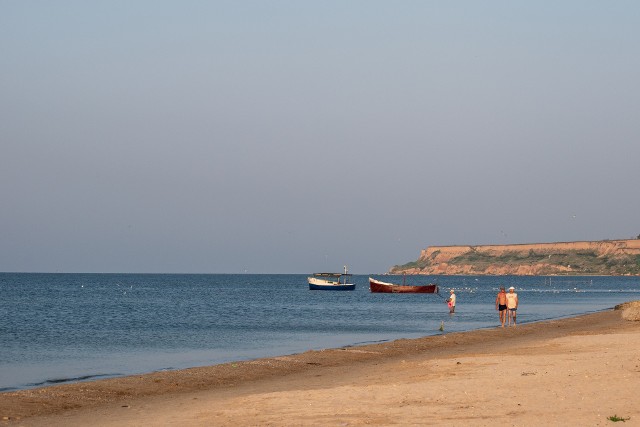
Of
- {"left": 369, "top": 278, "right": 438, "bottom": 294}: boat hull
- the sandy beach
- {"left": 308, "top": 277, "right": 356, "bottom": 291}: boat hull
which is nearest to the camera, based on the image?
the sandy beach

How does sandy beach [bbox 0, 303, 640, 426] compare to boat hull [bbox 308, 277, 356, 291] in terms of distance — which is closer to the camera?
sandy beach [bbox 0, 303, 640, 426]

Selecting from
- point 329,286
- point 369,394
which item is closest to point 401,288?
point 329,286

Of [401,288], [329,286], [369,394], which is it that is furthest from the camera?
[329,286]

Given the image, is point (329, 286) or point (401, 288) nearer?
point (401, 288)

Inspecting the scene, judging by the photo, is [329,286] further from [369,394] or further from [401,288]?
[369,394]

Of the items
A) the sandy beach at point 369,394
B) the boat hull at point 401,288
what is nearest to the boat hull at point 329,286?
the boat hull at point 401,288

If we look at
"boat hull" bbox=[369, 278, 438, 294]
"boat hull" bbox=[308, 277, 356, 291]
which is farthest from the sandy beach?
"boat hull" bbox=[308, 277, 356, 291]

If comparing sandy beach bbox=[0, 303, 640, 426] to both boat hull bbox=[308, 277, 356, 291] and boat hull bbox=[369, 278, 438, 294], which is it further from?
boat hull bbox=[308, 277, 356, 291]

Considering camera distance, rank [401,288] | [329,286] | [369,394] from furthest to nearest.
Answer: [329,286] < [401,288] < [369,394]

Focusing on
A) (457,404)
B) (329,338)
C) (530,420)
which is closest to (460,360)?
(457,404)

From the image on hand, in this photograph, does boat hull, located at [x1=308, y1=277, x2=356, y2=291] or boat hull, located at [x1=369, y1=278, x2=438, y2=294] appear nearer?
boat hull, located at [x1=369, y1=278, x2=438, y2=294]

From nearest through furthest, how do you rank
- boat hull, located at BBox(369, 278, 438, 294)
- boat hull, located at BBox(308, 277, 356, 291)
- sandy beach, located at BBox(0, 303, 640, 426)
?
sandy beach, located at BBox(0, 303, 640, 426)
boat hull, located at BBox(369, 278, 438, 294)
boat hull, located at BBox(308, 277, 356, 291)

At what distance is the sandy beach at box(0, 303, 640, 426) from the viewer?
1599 centimetres

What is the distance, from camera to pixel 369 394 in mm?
19094
